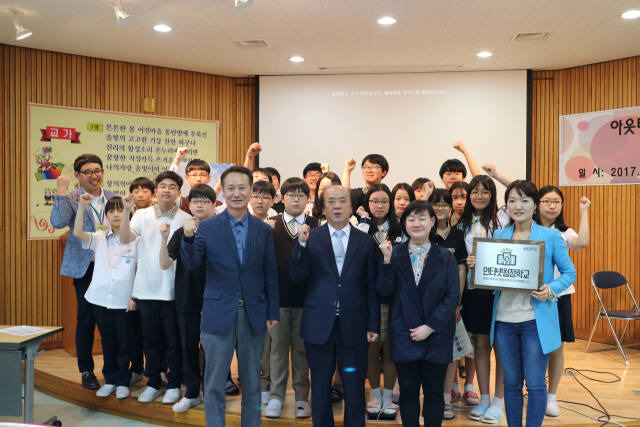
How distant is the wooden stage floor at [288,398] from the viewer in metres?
3.54

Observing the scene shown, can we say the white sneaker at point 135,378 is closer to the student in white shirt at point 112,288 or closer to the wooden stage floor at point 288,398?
Answer: the wooden stage floor at point 288,398

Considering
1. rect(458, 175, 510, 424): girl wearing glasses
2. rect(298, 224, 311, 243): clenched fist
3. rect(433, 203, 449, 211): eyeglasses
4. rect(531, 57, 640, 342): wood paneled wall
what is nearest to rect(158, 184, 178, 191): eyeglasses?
rect(298, 224, 311, 243): clenched fist

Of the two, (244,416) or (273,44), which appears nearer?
(244,416)

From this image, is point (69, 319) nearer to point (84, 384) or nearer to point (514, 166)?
point (84, 384)

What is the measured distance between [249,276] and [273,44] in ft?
11.1

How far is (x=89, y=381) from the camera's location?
4035mm

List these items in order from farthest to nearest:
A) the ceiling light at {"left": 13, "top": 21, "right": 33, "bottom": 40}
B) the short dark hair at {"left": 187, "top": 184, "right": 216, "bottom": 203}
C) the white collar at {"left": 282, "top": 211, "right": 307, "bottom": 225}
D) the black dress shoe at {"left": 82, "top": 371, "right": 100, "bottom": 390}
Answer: the ceiling light at {"left": 13, "top": 21, "right": 33, "bottom": 40} < the black dress shoe at {"left": 82, "top": 371, "right": 100, "bottom": 390} < the white collar at {"left": 282, "top": 211, "right": 307, "bottom": 225} < the short dark hair at {"left": 187, "top": 184, "right": 216, "bottom": 203}

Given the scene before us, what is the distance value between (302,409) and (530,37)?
4.23 m

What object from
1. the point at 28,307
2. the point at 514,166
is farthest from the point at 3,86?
the point at 514,166

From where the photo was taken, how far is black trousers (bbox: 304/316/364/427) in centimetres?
297

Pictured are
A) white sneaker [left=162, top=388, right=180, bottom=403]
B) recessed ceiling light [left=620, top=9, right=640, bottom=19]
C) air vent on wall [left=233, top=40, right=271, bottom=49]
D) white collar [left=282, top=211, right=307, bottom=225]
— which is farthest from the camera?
air vent on wall [left=233, top=40, right=271, bottom=49]

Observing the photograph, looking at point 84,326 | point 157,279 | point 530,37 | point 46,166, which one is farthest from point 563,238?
point 46,166

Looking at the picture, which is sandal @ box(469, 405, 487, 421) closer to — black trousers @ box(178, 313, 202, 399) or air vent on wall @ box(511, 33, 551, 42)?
black trousers @ box(178, 313, 202, 399)

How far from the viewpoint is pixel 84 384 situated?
4.05 metres
